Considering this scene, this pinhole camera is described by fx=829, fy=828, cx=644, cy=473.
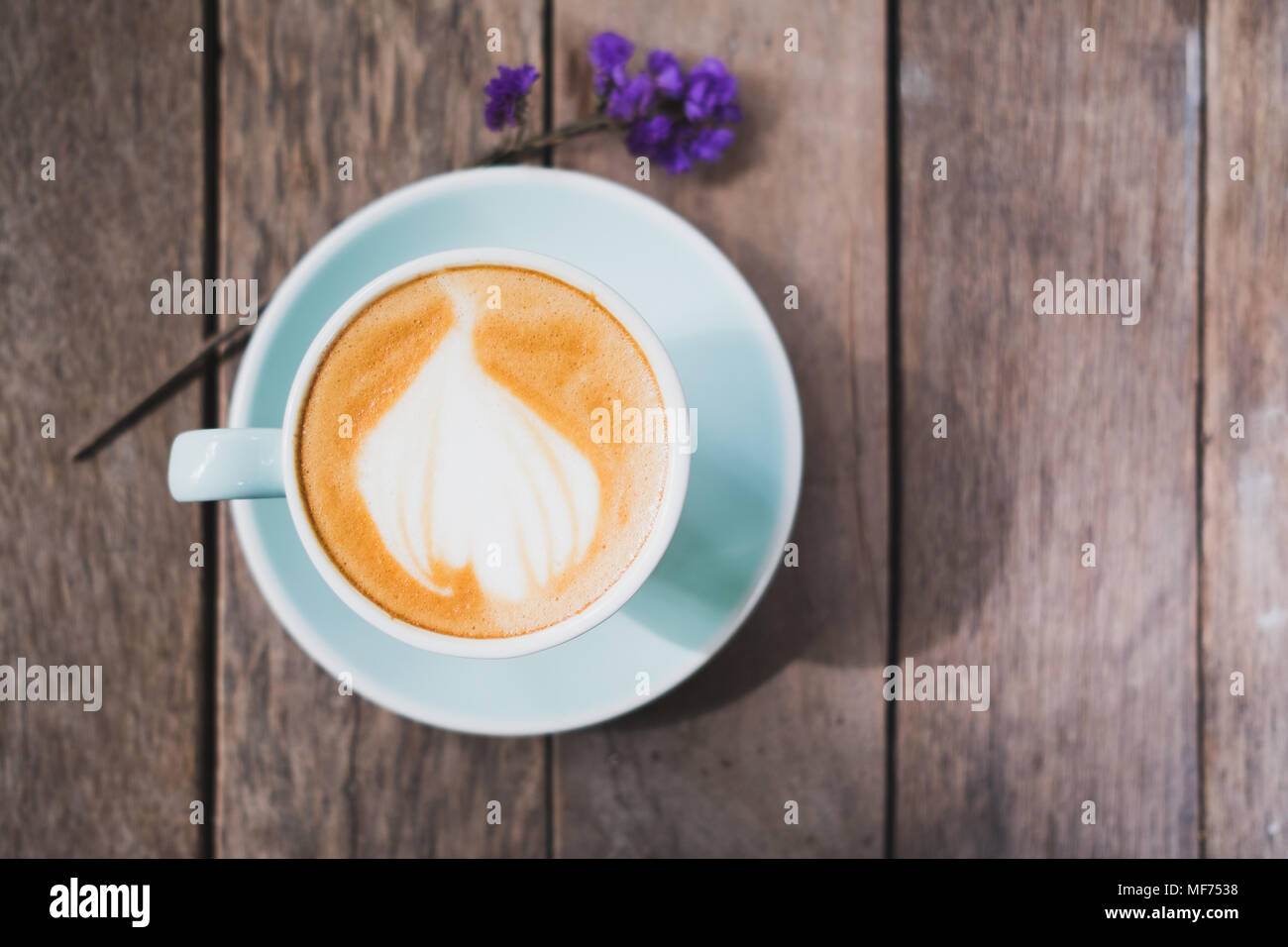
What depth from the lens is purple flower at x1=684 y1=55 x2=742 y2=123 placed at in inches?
31.3

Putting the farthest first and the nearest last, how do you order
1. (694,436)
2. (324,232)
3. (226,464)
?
(324,232), (694,436), (226,464)

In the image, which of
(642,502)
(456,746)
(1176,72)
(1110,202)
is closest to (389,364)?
(642,502)

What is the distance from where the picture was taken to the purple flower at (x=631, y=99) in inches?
31.3

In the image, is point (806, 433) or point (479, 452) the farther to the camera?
point (806, 433)

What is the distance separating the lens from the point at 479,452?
0.62 metres

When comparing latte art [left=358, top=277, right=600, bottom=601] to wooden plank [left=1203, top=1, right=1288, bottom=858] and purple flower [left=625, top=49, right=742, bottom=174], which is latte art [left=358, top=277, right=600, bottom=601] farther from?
wooden plank [left=1203, top=1, right=1288, bottom=858]

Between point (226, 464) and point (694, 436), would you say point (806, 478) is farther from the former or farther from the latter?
point (226, 464)

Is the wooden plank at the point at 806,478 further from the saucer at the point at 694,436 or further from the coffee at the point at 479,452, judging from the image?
the coffee at the point at 479,452

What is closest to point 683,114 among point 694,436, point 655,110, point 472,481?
point 655,110

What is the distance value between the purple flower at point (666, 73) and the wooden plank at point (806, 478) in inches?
1.6

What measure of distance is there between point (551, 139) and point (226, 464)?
0.44 m

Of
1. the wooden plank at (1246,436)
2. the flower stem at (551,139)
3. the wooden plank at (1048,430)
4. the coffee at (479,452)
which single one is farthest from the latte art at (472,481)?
the wooden plank at (1246,436)
